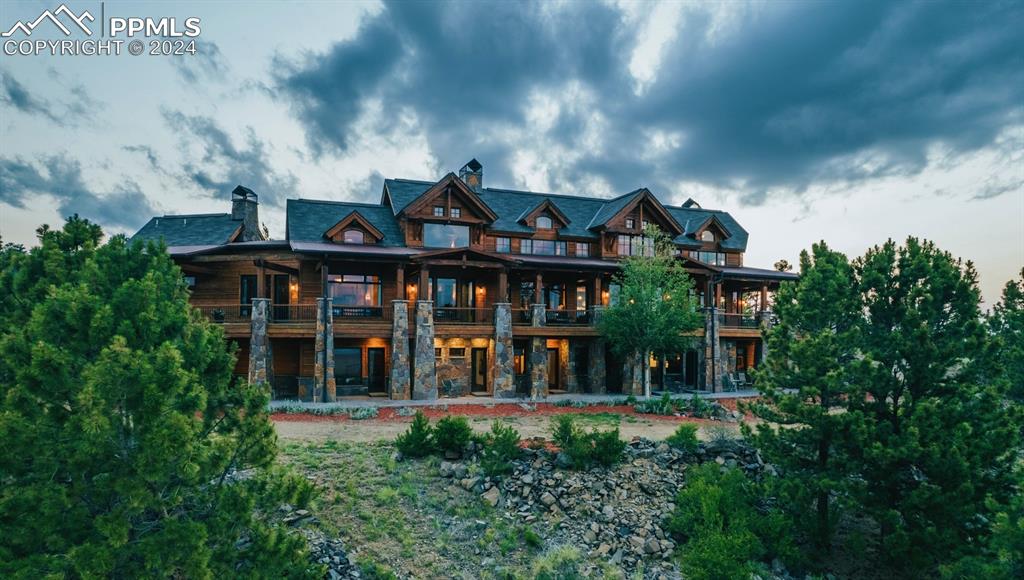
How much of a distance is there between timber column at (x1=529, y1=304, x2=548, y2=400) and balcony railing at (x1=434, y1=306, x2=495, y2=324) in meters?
2.29

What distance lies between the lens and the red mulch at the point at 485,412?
19.0 m

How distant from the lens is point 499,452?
13.5 meters

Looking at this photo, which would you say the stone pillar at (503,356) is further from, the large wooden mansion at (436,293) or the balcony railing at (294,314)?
the balcony railing at (294,314)

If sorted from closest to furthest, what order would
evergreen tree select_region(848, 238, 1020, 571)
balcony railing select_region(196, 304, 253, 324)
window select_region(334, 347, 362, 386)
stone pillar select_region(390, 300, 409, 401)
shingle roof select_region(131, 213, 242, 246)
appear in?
evergreen tree select_region(848, 238, 1020, 571), stone pillar select_region(390, 300, 409, 401), balcony railing select_region(196, 304, 253, 324), window select_region(334, 347, 362, 386), shingle roof select_region(131, 213, 242, 246)

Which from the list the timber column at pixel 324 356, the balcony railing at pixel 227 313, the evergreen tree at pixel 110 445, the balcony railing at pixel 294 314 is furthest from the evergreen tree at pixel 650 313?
the evergreen tree at pixel 110 445

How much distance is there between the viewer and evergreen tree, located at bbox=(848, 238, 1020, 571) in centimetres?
975

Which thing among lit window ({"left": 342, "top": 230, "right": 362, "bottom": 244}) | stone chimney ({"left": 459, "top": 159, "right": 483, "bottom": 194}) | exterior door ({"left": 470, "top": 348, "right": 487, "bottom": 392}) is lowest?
exterior door ({"left": 470, "top": 348, "right": 487, "bottom": 392})

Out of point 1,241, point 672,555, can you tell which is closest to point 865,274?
Answer: point 672,555

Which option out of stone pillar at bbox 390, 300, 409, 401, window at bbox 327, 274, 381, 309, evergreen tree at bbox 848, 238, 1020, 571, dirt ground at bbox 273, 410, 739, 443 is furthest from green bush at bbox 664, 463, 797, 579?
window at bbox 327, 274, 381, 309

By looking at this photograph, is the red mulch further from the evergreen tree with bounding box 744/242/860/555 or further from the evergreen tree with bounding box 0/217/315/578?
the evergreen tree with bounding box 0/217/315/578

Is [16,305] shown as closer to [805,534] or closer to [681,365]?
[805,534]

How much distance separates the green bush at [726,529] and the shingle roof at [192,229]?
25.7 m

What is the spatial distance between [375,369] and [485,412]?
7.37 m

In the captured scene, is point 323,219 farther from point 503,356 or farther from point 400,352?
point 503,356
